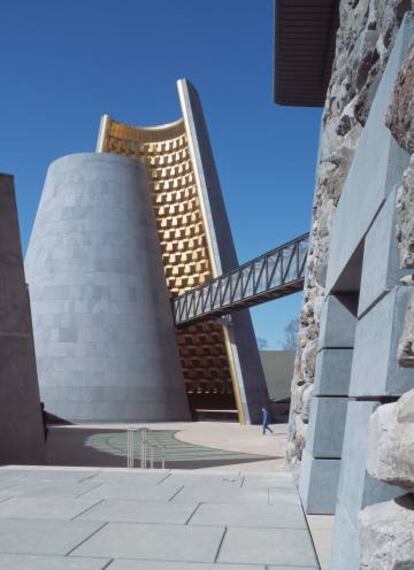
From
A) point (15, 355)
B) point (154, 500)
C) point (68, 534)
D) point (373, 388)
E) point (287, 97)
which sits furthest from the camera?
point (15, 355)

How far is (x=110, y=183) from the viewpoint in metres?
31.2

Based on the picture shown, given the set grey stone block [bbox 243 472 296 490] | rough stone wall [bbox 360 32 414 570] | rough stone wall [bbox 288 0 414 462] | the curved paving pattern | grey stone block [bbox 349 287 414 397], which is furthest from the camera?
the curved paving pattern

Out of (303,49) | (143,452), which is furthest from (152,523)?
(143,452)

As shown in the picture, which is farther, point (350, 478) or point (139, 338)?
point (139, 338)

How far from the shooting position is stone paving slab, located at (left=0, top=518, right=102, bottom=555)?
13.9ft

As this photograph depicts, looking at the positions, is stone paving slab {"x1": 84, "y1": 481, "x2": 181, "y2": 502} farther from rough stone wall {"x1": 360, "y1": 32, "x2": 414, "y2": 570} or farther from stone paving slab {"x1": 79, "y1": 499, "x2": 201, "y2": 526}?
rough stone wall {"x1": 360, "y1": 32, "x2": 414, "y2": 570}

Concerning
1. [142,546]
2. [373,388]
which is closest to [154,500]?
[142,546]

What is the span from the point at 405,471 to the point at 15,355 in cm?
1086

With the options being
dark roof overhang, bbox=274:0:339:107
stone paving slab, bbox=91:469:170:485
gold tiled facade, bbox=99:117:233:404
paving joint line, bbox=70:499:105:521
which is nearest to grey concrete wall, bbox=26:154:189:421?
gold tiled facade, bbox=99:117:233:404

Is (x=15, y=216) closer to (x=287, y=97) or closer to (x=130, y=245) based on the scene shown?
(x=287, y=97)

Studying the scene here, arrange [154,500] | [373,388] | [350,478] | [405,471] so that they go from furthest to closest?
[154,500], [350,478], [373,388], [405,471]

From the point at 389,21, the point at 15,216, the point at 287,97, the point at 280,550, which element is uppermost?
the point at 287,97

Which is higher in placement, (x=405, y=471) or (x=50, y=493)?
(x=405, y=471)

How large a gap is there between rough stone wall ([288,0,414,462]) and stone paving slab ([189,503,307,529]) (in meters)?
1.20
